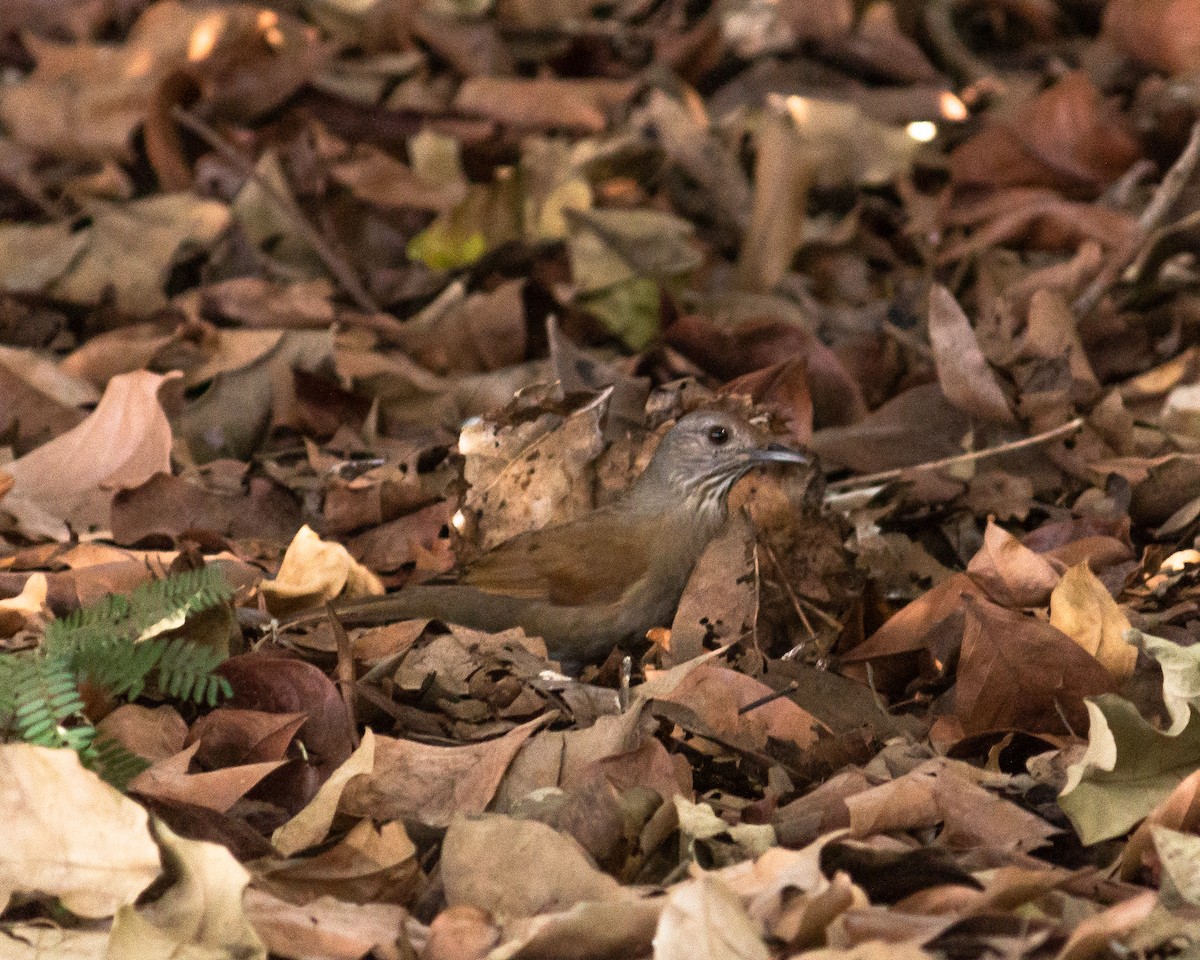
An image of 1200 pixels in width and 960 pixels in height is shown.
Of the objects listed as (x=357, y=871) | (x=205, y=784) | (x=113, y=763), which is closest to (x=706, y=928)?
(x=357, y=871)

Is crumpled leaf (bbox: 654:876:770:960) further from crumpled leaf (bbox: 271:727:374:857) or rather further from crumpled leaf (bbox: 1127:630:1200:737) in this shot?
crumpled leaf (bbox: 1127:630:1200:737)

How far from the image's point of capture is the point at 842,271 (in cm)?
692

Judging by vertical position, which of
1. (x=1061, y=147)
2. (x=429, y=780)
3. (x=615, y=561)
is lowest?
(x=615, y=561)

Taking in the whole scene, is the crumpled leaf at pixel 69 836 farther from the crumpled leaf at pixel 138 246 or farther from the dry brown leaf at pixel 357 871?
the crumpled leaf at pixel 138 246

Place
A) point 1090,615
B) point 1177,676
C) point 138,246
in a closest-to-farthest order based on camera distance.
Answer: point 1177,676
point 1090,615
point 138,246

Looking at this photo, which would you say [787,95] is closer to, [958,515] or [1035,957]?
[958,515]

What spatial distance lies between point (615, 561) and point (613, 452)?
15.0 inches

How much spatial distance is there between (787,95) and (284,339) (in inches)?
109

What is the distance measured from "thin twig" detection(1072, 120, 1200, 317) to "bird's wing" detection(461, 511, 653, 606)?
2.05 m

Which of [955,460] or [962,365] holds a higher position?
[962,365]

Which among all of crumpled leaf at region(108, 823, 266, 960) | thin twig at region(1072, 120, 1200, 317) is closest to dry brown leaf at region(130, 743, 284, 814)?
crumpled leaf at region(108, 823, 266, 960)

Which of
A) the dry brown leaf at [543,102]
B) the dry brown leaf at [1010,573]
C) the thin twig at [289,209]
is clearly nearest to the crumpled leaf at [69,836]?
the dry brown leaf at [1010,573]

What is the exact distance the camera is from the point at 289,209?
685cm

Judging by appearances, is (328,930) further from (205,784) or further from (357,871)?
(205,784)
